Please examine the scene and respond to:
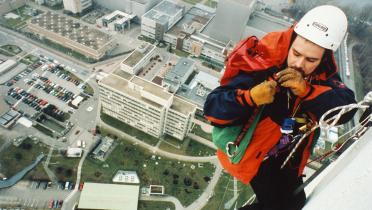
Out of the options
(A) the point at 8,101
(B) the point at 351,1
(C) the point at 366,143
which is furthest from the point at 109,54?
(B) the point at 351,1

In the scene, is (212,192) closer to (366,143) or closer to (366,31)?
(366,143)

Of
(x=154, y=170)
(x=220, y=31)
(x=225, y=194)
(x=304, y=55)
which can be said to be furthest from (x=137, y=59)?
(x=304, y=55)

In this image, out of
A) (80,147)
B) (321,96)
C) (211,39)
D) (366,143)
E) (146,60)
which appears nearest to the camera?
(366,143)

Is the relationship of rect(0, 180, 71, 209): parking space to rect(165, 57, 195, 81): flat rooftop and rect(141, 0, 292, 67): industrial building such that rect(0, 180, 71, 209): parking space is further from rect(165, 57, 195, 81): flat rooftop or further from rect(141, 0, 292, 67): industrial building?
A: rect(141, 0, 292, 67): industrial building

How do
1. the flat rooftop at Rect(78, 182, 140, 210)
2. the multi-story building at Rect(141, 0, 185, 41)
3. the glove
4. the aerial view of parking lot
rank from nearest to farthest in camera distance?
1. the glove
2. the flat rooftop at Rect(78, 182, 140, 210)
3. the aerial view of parking lot
4. the multi-story building at Rect(141, 0, 185, 41)

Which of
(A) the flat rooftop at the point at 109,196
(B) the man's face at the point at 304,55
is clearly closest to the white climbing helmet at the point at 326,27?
(B) the man's face at the point at 304,55

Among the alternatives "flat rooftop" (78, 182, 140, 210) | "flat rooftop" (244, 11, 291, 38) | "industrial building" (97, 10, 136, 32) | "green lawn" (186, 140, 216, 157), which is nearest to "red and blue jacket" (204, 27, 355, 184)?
"flat rooftop" (78, 182, 140, 210)
